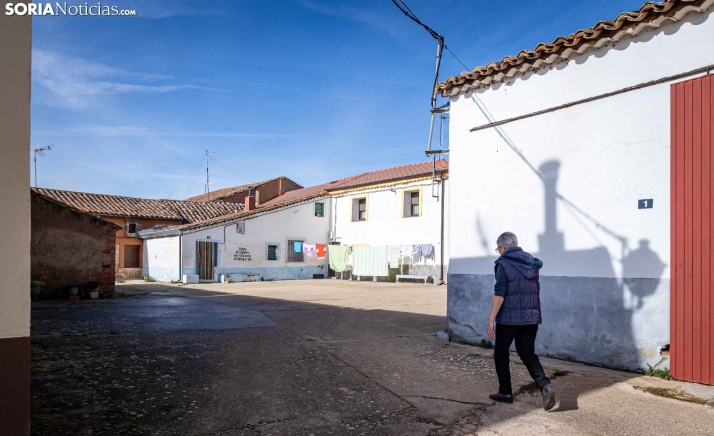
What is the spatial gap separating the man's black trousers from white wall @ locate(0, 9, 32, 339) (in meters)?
3.67

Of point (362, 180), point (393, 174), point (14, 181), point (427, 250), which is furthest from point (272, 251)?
point (14, 181)

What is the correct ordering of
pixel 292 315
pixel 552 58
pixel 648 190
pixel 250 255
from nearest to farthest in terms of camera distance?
pixel 648 190 < pixel 552 58 < pixel 292 315 < pixel 250 255

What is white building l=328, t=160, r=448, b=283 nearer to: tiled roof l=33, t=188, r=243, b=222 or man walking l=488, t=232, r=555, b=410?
tiled roof l=33, t=188, r=243, b=222

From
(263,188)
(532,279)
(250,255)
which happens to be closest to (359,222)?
(250,255)

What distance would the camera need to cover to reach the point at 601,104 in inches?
233

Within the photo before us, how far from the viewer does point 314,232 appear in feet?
91.4

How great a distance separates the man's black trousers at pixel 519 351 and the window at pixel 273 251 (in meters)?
22.4

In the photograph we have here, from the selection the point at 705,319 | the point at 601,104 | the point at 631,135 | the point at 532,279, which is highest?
the point at 601,104

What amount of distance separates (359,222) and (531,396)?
21972 mm

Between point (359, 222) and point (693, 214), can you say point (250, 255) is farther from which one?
point (693, 214)

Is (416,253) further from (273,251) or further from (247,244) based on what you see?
(247,244)

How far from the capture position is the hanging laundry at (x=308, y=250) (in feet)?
88.9

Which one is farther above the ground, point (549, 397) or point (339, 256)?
point (549, 397)

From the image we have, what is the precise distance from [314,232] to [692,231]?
23633 mm
